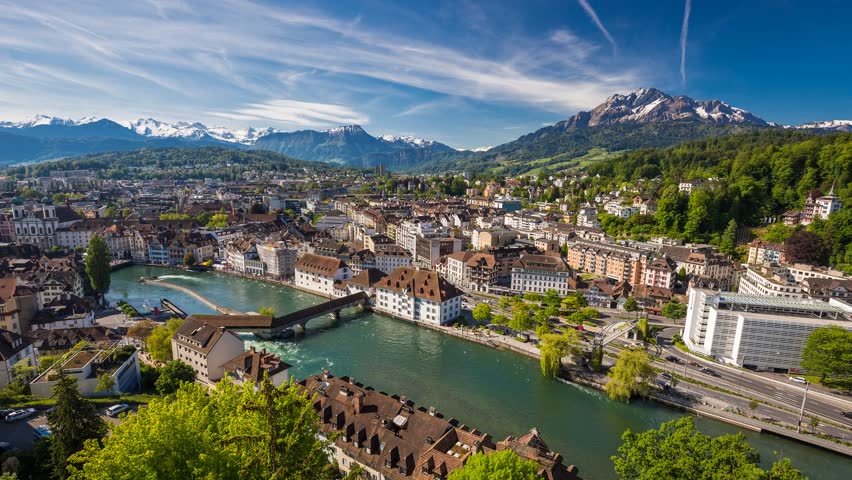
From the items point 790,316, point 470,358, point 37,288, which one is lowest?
point 470,358

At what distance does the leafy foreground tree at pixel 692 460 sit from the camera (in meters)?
11.7

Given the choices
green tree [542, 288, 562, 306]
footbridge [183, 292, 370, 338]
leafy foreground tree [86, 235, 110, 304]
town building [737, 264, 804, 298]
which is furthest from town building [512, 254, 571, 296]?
leafy foreground tree [86, 235, 110, 304]

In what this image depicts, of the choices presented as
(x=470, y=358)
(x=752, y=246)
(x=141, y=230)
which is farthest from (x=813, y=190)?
(x=141, y=230)

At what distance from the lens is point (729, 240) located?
50.9m

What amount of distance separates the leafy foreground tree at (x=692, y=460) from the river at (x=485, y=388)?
5345 millimetres

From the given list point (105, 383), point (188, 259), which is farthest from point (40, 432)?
point (188, 259)

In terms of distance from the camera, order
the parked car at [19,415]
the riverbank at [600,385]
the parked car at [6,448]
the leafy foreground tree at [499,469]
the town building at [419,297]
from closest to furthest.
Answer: the leafy foreground tree at [499,469], the parked car at [6,448], the parked car at [19,415], the riverbank at [600,385], the town building at [419,297]

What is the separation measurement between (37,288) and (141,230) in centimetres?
2855

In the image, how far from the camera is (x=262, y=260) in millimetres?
50344

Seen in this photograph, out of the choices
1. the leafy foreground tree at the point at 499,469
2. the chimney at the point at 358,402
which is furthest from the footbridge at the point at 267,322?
the leafy foreground tree at the point at 499,469

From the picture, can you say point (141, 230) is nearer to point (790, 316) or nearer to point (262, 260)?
point (262, 260)

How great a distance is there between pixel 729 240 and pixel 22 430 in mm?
61572

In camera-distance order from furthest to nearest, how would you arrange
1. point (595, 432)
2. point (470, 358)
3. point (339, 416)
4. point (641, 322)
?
point (641, 322), point (470, 358), point (595, 432), point (339, 416)

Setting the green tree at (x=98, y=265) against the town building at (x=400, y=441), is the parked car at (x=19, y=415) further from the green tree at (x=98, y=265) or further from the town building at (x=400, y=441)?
the green tree at (x=98, y=265)
